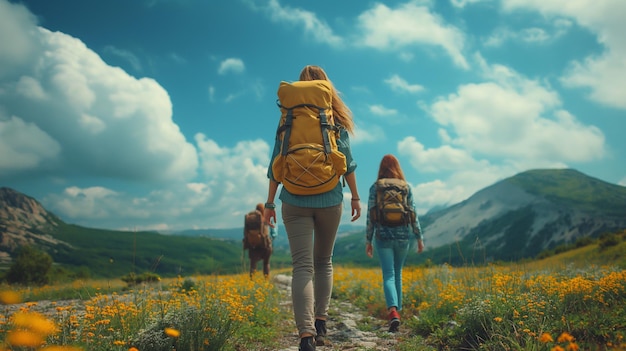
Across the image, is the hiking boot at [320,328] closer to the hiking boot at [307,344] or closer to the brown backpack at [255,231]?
the hiking boot at [307,344]

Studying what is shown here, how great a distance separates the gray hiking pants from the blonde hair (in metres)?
1.00

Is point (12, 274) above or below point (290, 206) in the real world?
below

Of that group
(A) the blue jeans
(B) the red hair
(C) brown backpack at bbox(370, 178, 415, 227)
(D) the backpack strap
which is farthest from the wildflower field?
(B) the red hair

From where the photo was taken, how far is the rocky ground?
5.27 meters

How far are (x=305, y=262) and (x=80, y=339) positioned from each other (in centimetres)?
225

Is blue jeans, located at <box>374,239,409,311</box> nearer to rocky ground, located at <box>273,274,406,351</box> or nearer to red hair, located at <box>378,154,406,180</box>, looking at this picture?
rocky ground, located at <box>273,274,406,351</box>

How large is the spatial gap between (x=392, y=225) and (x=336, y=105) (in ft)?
9.19

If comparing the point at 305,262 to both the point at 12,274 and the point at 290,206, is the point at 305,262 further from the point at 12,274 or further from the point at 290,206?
the point at 12,274

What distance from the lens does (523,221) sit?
196 meters

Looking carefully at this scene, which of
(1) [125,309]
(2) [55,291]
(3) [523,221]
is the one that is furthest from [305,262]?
(3) [523,221]

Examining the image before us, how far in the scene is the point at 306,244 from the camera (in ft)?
13.7

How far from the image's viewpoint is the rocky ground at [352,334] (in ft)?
17.3

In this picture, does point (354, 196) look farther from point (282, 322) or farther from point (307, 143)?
point (282, 322)

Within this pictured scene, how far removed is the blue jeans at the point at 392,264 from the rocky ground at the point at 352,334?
0.52m
